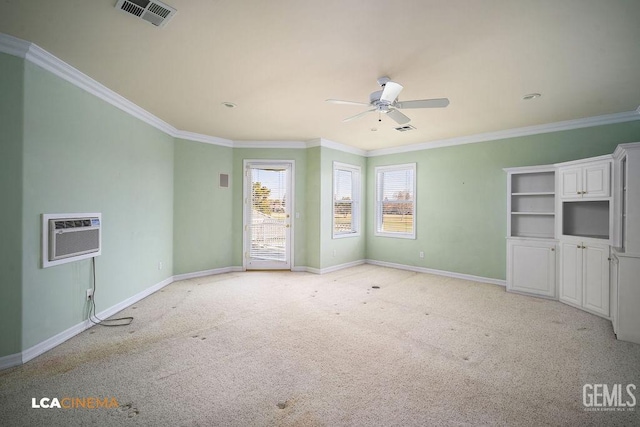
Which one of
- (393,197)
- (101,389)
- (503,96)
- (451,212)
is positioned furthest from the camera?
(393,197)

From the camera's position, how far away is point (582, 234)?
168 inches

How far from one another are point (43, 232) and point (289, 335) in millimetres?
2510

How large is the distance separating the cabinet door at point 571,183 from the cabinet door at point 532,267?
77cm

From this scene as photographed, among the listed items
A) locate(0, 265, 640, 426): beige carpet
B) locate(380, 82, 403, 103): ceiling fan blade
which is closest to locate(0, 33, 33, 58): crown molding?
locate(0, 265, 640, 426): beige carpet

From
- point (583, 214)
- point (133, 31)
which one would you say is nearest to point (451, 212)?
point (583, 214)

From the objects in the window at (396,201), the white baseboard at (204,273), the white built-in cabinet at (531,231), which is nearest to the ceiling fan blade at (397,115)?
the white built-in cabinet at (531,231)

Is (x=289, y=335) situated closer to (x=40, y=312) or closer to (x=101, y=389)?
(x=101, y=389)

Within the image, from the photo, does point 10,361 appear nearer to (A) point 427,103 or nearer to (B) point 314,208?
(A) point 427,103

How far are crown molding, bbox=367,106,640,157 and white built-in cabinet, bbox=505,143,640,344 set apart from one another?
0.68 meters

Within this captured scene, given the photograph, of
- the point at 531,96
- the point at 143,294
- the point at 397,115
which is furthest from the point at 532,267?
the point at 143,294

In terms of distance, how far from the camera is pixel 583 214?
4.36 meters

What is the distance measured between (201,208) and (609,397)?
5708mm

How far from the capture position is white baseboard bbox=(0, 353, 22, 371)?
2432mm

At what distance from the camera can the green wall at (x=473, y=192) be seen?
457cm
